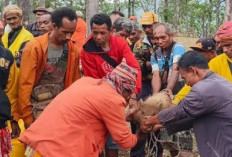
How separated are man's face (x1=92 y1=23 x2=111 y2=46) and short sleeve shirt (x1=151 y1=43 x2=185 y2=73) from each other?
861 millimetres

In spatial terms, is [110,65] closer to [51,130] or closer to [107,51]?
[107,51]

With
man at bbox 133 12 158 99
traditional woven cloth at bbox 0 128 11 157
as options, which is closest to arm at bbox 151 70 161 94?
man at bbox 133 12 158 99

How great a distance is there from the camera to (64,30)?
3.97 m

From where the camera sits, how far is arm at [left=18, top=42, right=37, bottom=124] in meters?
3.92

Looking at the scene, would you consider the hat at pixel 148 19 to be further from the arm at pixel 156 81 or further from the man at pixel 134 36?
the arm at pixel 156 81

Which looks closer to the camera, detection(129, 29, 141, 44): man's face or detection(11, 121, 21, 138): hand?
detection(11, 121, 21, 138): hand

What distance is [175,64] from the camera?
4.60 metres

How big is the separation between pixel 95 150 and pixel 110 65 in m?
1.33

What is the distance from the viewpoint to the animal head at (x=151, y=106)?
3.79 meters

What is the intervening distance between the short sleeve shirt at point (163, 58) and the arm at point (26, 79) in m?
1.52

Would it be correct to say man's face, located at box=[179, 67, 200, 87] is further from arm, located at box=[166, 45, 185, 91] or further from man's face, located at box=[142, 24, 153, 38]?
man's face, located at box=[142, 24, 153, 38]

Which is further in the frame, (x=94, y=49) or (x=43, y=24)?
(x=43, y=24)

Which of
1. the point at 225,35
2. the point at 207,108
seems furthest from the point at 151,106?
the point at 225,35

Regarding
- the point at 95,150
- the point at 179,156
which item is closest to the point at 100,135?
the point at 95,150
